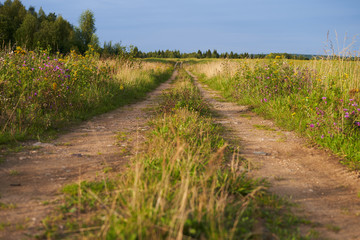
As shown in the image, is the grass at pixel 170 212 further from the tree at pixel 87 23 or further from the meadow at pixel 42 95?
the tree at pixel 87 23

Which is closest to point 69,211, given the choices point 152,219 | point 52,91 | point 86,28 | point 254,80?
point 152,219

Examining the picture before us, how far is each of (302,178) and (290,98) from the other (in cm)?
446

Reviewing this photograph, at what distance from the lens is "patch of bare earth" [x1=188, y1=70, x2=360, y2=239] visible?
8.57 feet


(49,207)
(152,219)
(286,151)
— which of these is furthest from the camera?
(286,151)

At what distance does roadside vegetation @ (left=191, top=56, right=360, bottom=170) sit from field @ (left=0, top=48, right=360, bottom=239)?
3cm

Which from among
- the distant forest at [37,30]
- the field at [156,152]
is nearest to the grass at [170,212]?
the field at [156,152]

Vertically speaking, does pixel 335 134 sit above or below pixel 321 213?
above

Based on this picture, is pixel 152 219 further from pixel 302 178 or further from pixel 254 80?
pixel 254 80

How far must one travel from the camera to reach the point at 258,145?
16.2 ft

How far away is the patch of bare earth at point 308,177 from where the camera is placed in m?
2.61

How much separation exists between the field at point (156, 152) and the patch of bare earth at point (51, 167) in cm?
2

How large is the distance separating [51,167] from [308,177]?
3.33m

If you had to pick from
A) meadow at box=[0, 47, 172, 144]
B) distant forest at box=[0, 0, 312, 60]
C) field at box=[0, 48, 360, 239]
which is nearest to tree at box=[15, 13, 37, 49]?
distant forest at box=[0, 0, 312, 60]

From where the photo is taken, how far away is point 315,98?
19.6 feet
